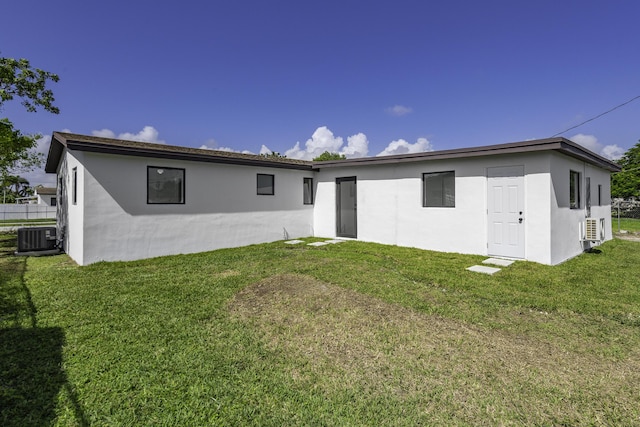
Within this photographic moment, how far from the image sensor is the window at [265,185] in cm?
1059

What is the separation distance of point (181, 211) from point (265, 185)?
119 inches

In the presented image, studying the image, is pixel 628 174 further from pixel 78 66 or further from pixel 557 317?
pixel 78 66

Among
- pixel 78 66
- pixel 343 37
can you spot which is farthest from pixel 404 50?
pixel 78 66

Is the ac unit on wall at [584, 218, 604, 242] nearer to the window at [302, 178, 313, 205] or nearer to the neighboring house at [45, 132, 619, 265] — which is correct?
the neighboring house at [45, 132, 619, 265]

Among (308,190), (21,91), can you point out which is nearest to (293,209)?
(308,190)

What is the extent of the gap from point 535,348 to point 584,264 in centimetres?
581

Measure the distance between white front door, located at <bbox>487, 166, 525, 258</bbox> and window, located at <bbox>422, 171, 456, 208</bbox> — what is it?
38.0 inches

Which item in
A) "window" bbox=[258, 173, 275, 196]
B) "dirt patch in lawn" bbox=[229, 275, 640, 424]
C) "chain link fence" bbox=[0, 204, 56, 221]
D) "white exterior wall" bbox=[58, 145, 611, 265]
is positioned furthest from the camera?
"chain link fence" bbox=[0, 204, 56, 221]

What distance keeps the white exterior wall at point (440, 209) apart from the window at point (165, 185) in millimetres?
5185

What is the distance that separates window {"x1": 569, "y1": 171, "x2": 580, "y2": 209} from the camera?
327 inches

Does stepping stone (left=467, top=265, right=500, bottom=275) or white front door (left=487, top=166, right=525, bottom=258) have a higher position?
white front door (left=487, top=166, right=525, bottom=258)

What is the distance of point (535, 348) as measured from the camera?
322 centimetres

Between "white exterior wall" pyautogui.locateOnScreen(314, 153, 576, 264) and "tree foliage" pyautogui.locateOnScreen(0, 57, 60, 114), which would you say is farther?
"tree foliage" pyautogui.locateOnScreen(0, 57, 60, 114)

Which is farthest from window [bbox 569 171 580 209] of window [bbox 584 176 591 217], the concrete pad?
the concrete pad
